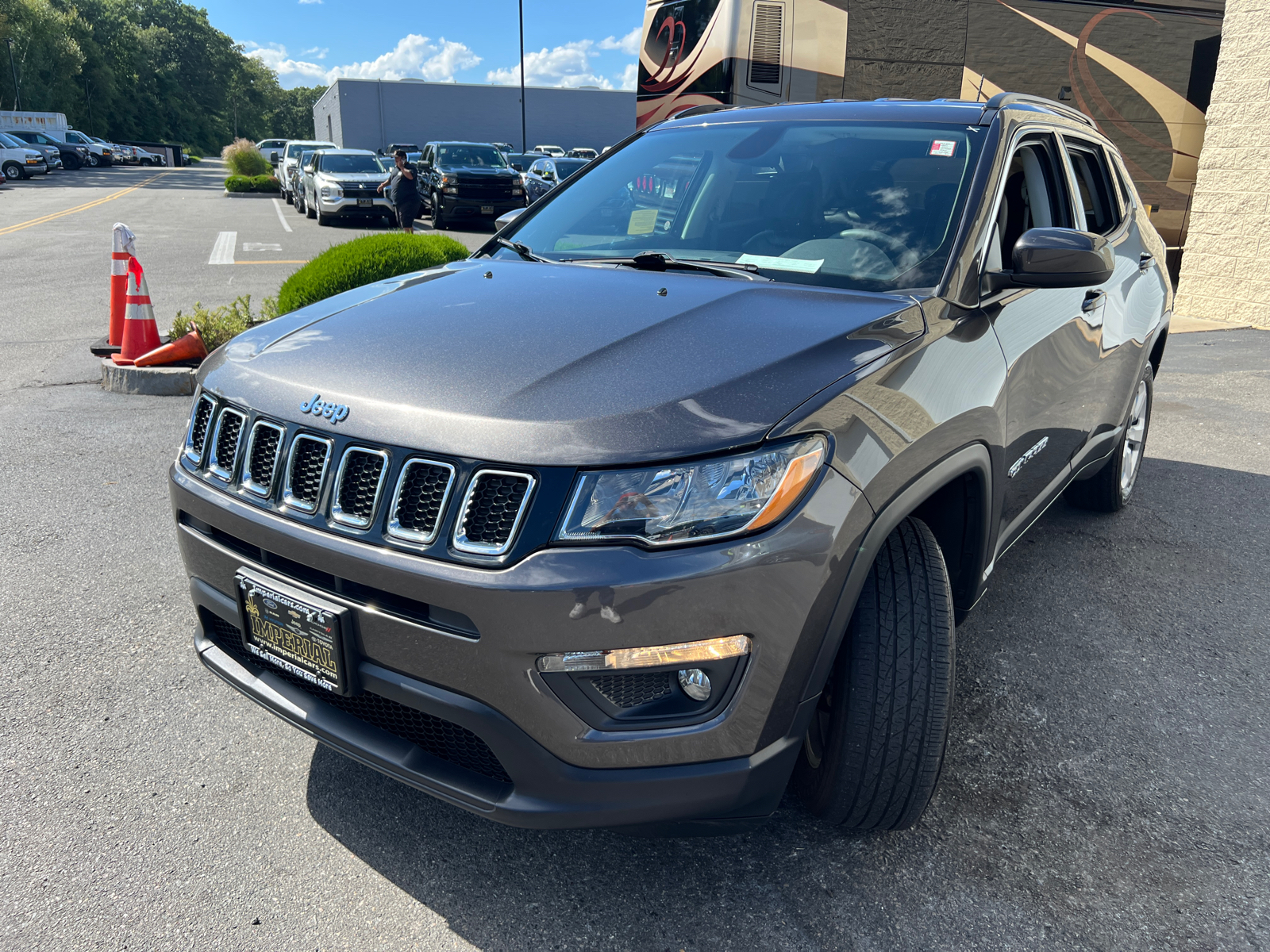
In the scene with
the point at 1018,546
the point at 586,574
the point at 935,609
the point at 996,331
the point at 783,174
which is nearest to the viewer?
the point at 586,574

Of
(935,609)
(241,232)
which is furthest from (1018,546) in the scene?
(241,232)

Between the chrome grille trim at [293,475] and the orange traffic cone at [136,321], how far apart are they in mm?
5641

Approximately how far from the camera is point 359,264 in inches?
283

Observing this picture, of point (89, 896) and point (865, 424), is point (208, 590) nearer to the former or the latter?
point (89, 896)

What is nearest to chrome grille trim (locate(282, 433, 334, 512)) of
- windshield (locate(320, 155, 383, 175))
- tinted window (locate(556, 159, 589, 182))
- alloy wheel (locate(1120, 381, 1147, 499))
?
alloy wheel (locate(1120, 381, 1147, 499))

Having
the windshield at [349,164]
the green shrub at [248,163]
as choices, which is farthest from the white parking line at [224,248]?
the green shrub at [248,163]

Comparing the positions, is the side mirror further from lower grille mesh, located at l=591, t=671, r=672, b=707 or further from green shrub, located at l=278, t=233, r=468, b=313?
green shrub, located at l=278, t=233, r=468, b=313

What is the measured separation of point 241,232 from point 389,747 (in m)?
19.6

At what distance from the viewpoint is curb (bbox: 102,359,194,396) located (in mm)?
6582

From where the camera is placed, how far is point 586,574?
1.70 meters

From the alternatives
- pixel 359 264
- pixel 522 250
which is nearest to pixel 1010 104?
pixel 522 250

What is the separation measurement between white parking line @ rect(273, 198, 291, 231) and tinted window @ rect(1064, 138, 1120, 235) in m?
19.2

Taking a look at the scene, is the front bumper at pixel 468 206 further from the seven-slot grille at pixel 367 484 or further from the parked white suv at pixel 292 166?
the seven-slot grille at pixel 367 484

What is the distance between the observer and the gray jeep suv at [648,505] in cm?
175
